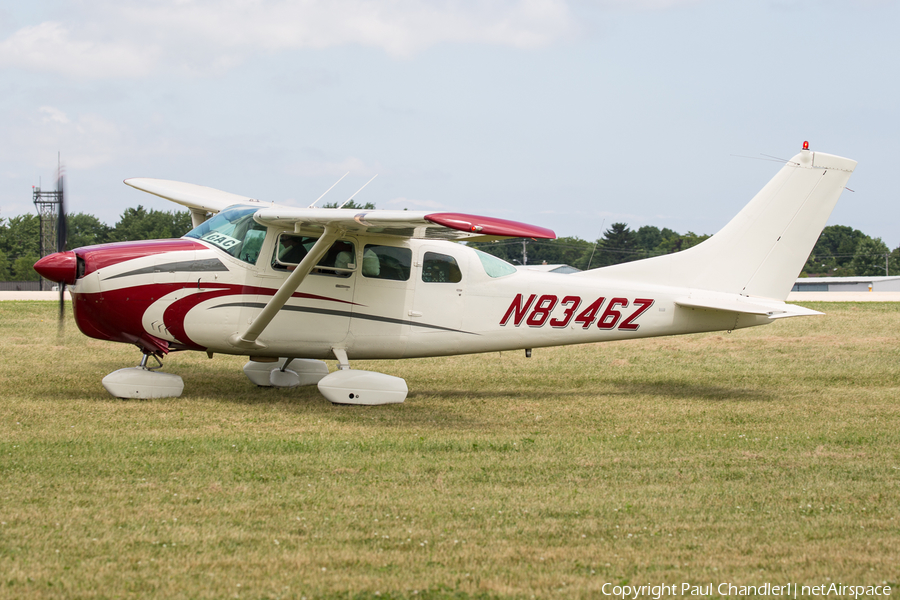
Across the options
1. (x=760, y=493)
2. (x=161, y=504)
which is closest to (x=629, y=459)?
(x=760, y=493)

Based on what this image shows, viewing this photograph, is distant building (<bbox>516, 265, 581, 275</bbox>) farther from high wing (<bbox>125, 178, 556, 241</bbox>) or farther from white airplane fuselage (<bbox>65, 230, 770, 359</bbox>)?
high wing (<bbox>125, 178, 556, 241</bbox>)

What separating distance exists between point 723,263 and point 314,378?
20.7ft

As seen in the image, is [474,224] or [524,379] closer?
[474,224]

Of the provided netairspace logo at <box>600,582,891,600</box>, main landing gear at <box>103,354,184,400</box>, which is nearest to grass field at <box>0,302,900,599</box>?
netairspace logo at <box>600,582,891,600</box>

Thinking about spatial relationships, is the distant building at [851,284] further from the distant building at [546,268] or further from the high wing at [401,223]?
the high wing at [401,223]

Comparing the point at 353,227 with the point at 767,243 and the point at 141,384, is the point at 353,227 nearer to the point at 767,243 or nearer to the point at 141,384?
the point at 141,384

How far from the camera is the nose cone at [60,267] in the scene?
29.8 feet

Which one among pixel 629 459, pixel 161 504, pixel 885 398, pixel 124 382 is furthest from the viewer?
pixel 885 398

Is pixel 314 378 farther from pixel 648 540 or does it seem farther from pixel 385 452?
pixel 648 540

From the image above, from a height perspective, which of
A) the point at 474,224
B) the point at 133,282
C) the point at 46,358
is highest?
the point at 474,224

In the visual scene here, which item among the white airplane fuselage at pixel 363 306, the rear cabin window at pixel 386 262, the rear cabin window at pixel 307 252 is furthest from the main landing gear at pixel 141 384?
the rear cabin window at pixel 386 262

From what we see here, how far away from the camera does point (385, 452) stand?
708 centimetres

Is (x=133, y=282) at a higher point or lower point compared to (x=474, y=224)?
lower

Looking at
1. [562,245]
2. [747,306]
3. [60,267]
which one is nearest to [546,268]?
[747,306]
